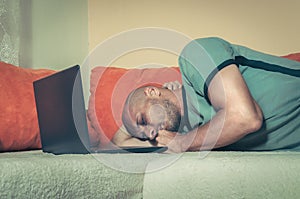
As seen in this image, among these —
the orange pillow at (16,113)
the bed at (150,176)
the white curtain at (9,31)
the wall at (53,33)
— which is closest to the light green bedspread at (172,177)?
the bed at (150,176)

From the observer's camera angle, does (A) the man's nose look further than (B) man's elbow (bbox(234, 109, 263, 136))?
Yes

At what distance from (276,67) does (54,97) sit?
0.62 meters

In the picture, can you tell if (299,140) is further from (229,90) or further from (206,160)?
(206,160)

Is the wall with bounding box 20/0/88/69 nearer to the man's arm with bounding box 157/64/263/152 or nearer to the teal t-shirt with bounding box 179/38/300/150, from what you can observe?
the teal t-shirt with bounding box 179/38/300/150

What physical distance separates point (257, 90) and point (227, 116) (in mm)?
211

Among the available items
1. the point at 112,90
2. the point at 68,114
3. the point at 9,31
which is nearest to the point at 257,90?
the point at 68,114

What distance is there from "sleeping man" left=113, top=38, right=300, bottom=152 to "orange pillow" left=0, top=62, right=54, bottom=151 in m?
0.33

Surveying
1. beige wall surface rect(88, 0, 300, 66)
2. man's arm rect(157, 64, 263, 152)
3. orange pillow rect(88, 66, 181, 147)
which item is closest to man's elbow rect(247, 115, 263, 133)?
man's arm rect(157, 64, 263, 152)

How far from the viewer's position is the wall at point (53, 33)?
199 centimetres

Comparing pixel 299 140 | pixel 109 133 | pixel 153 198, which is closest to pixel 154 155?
pixel 153 198

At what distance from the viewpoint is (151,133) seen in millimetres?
1284

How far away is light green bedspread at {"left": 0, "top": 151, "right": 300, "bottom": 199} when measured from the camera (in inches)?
29.7

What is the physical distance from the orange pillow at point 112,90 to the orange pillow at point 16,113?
24cm

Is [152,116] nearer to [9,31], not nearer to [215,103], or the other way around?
[215,103]
